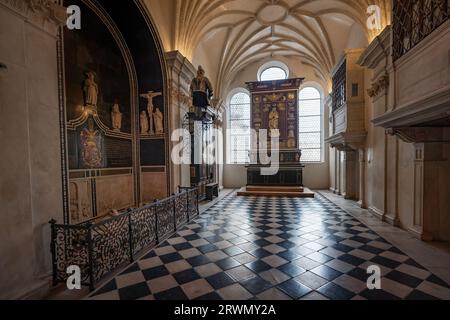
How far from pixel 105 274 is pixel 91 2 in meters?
6.86

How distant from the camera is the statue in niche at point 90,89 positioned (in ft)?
18.3

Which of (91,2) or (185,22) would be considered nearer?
(91,2)

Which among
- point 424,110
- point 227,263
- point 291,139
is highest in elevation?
point 291,139

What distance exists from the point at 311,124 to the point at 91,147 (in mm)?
12351

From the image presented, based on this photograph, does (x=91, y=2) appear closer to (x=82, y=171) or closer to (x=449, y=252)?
(x=82, y=171)

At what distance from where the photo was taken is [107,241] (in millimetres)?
3346

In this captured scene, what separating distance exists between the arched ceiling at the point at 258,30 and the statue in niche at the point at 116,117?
113 inches

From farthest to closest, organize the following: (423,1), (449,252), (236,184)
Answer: (236,184) → (449,252) → (423,1)

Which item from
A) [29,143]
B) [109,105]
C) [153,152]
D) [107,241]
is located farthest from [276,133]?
[29,143]

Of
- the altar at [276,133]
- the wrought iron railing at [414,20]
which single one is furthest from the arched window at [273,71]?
the wrought iron railing at [414,20]

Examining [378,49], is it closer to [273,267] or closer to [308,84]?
[273,267]
